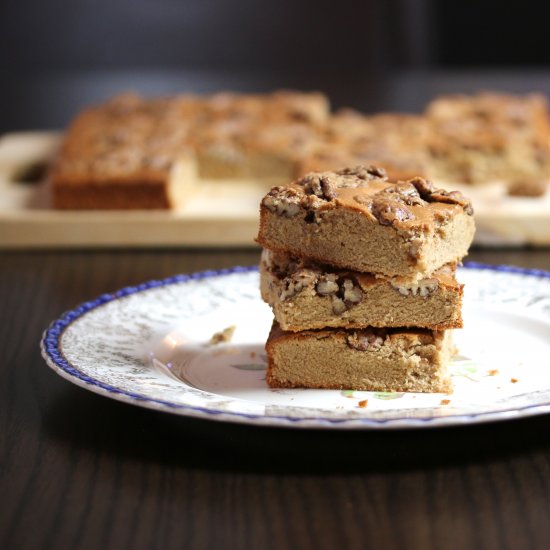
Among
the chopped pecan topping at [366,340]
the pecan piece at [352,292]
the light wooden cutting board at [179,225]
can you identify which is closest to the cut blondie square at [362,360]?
the chopped pecan topping at [366,340]

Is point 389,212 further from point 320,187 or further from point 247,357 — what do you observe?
point 247,357

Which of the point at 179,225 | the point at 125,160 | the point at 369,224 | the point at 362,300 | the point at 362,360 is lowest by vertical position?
the point at 179,225

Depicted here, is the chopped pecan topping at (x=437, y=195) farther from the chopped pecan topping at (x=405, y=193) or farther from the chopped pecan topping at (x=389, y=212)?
the chopped pecan topping at (x=389, y=212)

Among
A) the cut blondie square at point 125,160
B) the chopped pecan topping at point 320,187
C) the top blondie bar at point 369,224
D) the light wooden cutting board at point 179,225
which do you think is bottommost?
the light wooden cutting board at point 179,225

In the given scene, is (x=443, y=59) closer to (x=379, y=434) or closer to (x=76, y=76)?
(x=76, y=76)

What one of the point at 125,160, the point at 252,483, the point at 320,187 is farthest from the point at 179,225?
the point at 252,483

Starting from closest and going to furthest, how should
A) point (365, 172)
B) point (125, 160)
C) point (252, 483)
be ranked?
point (252, 483) → point (365, 172) → point (125, 160)

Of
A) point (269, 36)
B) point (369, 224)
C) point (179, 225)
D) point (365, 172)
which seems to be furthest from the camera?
point (269, 36)
